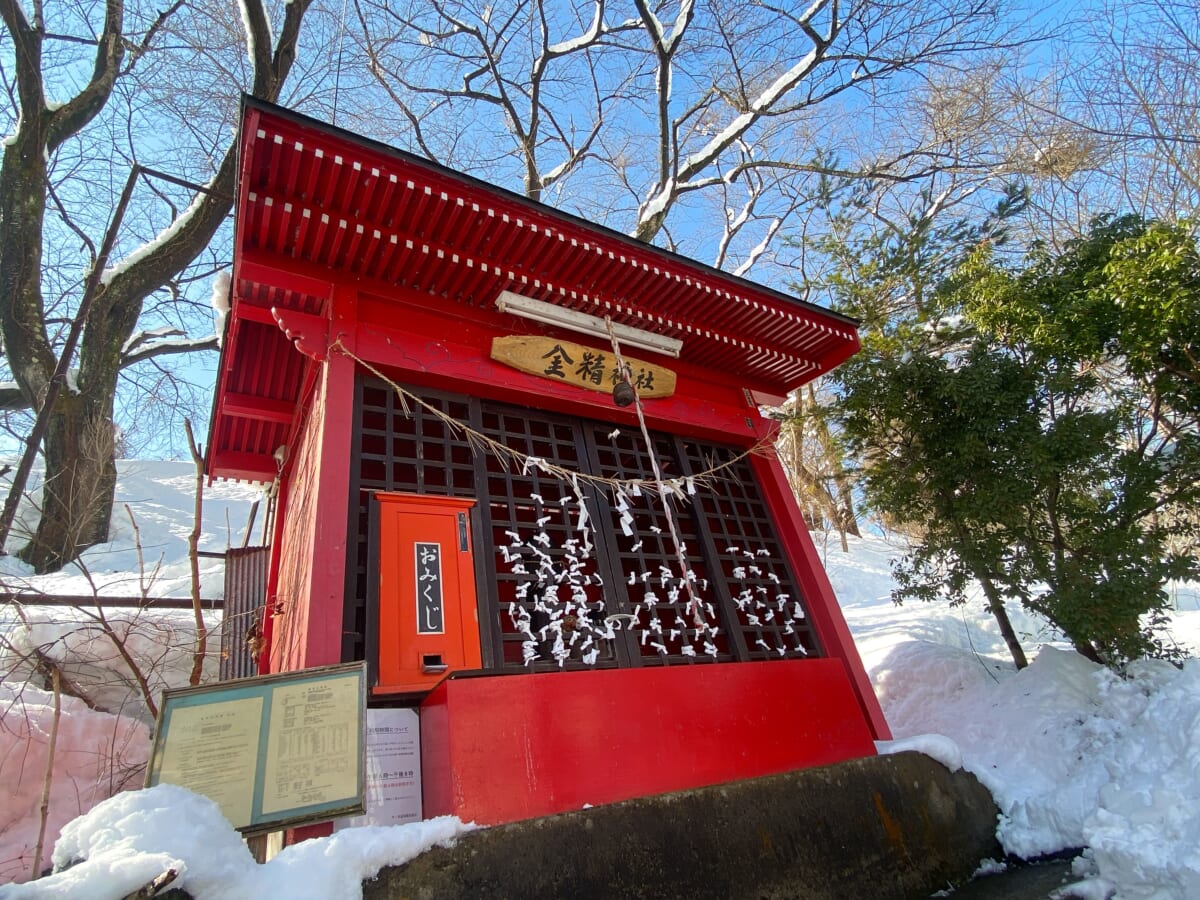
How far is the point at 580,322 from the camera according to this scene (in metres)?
6.00

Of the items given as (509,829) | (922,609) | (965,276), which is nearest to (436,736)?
(509,829)

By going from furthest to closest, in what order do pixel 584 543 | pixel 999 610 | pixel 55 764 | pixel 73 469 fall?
1. pixel 73 469
2. pixel 999 610
3. pixel 55 764
4. pixel 584 543

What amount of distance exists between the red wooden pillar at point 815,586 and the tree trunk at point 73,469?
405 inches

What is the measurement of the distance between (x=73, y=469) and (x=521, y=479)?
9.76 m

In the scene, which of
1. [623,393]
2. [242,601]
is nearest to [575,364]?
[623,393]

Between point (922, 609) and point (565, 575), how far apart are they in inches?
371

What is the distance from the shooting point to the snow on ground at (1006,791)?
2.26m

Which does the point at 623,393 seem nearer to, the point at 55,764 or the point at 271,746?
the point at 271,746

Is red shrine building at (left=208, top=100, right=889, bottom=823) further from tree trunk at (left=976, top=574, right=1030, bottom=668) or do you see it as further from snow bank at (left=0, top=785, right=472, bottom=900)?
tree trunk at (left=976, top=574, right=1030, bottom=668)

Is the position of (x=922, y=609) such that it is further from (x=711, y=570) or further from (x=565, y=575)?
(x=565, y=575)

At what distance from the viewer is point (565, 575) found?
201 inches

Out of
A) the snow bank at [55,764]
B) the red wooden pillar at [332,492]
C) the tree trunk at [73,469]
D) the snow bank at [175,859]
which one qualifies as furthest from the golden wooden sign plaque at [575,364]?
the tree trunk at [73,469]

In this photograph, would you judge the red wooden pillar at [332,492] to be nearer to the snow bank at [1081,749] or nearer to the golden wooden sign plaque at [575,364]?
the golden wooden sign plaque at [575,364]

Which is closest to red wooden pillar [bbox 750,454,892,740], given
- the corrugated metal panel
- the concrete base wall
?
the concrete base wall
